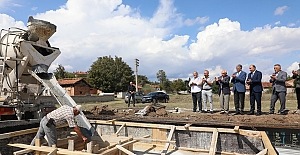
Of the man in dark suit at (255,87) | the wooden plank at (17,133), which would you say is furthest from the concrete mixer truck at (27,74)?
the man in dark suit at (255,87)

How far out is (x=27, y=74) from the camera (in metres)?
6.82

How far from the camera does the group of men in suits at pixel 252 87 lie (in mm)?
7570

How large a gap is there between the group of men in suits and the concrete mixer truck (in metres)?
4.70

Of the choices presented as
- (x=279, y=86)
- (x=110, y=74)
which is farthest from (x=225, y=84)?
(x=110, y=74)

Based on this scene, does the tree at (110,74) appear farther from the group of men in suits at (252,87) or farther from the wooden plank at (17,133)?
the wooden plank at (17,133)

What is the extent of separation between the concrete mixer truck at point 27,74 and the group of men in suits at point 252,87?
4.70 meters

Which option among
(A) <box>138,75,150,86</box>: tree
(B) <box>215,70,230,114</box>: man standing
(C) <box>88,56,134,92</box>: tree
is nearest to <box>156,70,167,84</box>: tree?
(A) <box>138,75,150,86</box>: tree

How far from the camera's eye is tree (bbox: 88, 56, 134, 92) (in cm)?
4447

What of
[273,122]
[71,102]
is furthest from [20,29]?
[273,122]

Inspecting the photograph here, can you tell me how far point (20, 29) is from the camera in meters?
6.63

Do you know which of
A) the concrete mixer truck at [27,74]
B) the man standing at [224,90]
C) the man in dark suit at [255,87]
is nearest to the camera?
the concrete mixer truck at [27,74]

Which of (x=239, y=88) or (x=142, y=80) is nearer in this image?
(x=239, y=88)

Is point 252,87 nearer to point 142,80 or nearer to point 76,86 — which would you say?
point 76,86

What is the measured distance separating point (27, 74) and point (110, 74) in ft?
125
